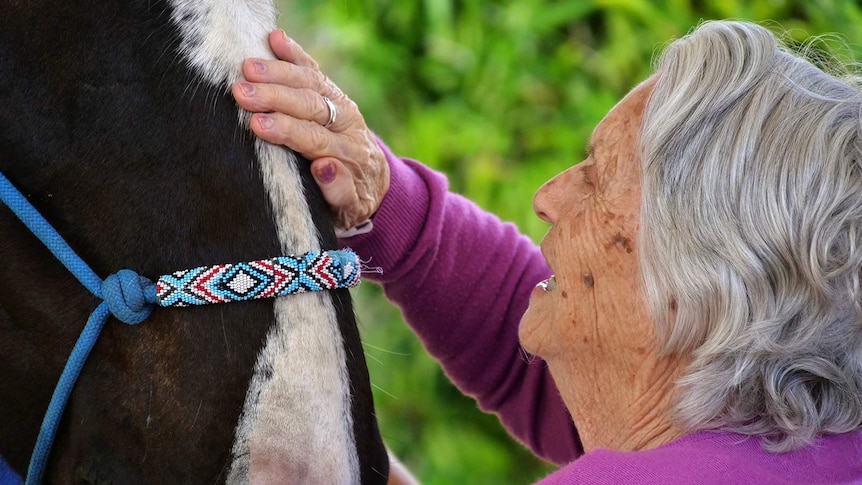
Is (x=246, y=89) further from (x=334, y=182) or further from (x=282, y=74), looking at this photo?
(x=334, y=182)

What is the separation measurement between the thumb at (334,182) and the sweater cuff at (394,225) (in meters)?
0.21

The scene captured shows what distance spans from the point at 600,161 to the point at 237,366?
21.2 inches

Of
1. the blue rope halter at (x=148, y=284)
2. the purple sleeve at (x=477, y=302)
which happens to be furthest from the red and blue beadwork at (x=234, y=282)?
the purple sleeve at (x=477, y=302)

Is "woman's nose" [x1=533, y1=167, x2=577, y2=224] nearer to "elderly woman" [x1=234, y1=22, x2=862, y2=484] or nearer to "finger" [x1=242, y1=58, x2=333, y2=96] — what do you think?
"elderly woman" [x1=234, y1=22, x2=862, y2=484]

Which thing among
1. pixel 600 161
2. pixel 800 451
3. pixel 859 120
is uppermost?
pixel 600 161

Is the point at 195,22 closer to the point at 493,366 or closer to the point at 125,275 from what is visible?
the point at 125,275

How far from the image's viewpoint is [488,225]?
5.25ft

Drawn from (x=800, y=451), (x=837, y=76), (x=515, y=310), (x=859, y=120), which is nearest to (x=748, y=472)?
(x=800, y=451)

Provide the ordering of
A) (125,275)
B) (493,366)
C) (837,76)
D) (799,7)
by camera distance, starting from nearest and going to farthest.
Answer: (125,275)
(837,76)
(493,366)
(799,7)

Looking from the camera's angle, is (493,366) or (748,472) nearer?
(748,472)

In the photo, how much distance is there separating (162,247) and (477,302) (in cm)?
69

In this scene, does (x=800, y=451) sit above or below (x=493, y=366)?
below

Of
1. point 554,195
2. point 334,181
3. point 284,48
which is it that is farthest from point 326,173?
point 554,195

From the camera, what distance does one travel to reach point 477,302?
155 cm
